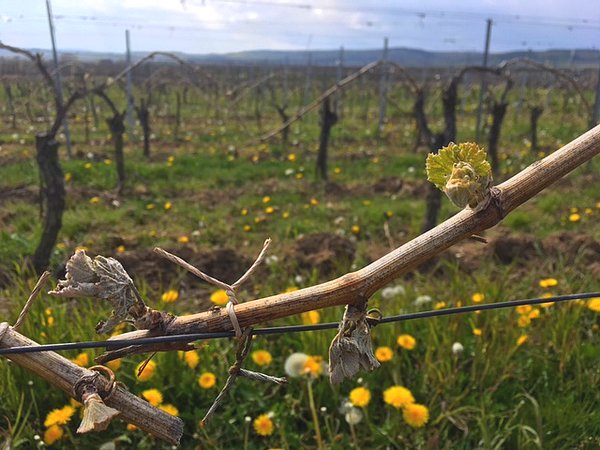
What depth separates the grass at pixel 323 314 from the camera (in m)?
1.95

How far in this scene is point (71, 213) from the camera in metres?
5.04

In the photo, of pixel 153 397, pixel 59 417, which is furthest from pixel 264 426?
pixel 59 417

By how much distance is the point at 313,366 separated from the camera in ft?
6.72

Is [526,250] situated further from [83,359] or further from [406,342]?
[83,359]

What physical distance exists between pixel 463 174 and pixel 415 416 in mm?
1486

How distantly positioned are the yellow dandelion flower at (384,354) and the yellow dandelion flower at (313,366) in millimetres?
226

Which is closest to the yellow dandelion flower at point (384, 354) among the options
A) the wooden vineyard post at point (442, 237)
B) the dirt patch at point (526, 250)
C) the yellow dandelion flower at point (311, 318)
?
the yellow dandelion flower at point (311, 318)

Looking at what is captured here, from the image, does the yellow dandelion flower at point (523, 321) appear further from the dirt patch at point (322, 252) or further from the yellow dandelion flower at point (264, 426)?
the dirt patch at point (322, 252)

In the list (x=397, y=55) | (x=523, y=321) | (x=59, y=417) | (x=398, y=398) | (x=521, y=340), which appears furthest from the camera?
(x=397, y=55)

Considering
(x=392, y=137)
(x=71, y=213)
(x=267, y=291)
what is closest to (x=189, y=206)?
(x=71, y=213)

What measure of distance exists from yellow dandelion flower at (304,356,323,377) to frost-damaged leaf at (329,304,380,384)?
1468 mm

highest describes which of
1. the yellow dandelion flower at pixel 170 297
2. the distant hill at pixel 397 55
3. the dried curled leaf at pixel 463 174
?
the distant hill at pixel 397 55

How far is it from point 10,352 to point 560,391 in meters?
2.13

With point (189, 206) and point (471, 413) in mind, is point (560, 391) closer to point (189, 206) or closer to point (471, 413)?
point (471, 413)
